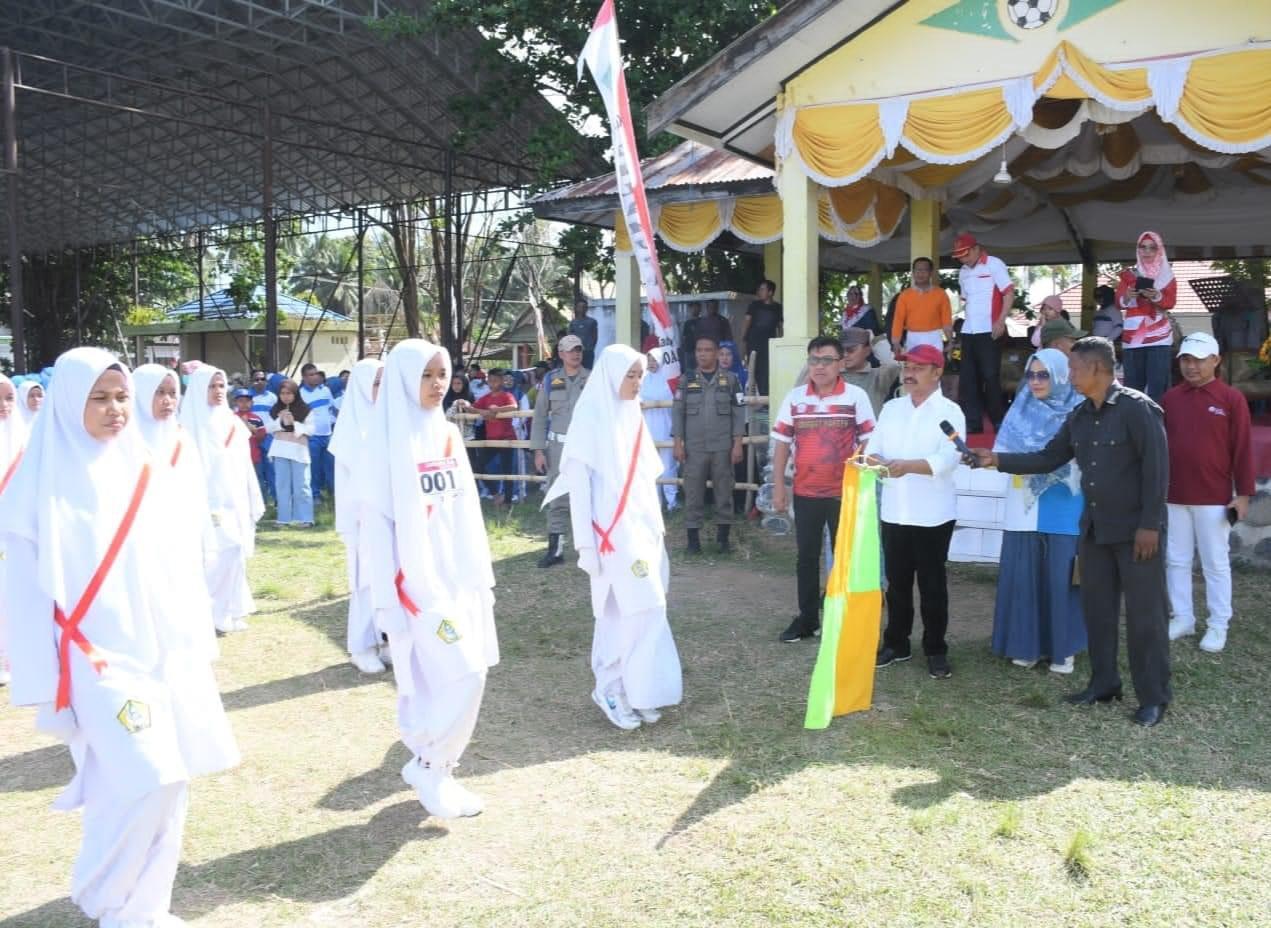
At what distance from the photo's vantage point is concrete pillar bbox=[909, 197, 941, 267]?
12.4 m

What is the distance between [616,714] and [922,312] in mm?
5935

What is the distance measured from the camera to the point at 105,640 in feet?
10.6

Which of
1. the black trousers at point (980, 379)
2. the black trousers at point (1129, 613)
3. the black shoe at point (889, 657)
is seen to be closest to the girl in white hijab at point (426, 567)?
the black shoe at point (889, 657)

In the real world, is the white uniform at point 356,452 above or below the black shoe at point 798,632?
above

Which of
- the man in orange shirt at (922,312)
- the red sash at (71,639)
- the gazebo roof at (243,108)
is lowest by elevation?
the red sash at (71,639)

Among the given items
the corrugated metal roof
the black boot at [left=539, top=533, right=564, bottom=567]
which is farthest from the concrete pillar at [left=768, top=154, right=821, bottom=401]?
the black boot at [left=539, top=533, right=564, bottom=567]

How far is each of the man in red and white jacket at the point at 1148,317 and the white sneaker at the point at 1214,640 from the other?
9.47 ft

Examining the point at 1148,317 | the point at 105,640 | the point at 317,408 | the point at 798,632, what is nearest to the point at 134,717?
the point at 105,640

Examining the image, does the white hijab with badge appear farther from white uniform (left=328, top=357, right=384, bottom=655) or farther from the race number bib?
white uniform (left=328, top=357, right=384, bottom=655)

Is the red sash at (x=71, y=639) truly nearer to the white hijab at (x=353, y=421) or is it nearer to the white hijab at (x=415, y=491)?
the white hijab at (x=415, y=491)

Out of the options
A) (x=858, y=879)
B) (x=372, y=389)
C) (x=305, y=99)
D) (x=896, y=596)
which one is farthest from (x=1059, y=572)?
(x=305, y=99)

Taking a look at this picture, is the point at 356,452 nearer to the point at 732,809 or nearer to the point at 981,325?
the point at 732,809

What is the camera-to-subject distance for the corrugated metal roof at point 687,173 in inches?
489

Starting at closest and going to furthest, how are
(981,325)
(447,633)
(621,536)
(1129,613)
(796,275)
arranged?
1. (447,633)
2. (1129,613)
3. (621,536)
4. (981,325)
5. (796,275)
